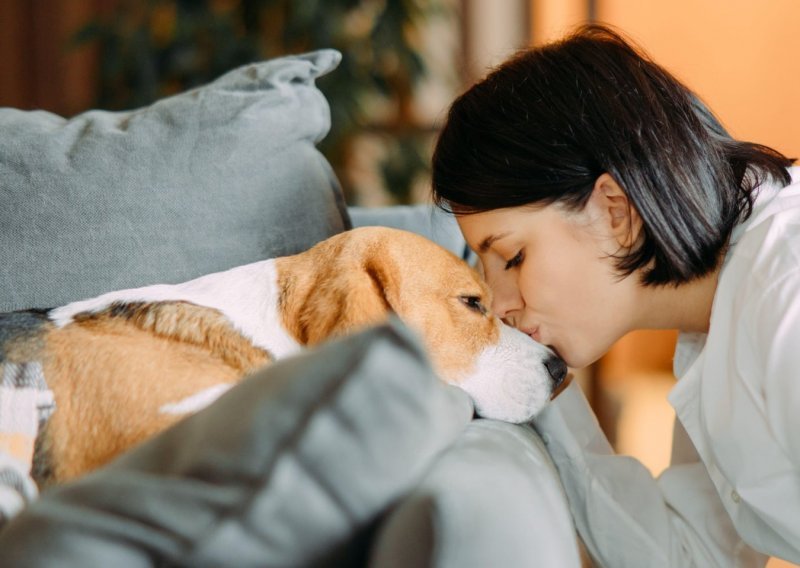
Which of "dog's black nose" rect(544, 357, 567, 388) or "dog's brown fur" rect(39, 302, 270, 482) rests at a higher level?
"dog's brown fur" rect(39, 302, 270, 482)

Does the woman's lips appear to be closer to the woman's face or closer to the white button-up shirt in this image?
the woman's face

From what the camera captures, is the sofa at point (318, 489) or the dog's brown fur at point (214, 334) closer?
the sofa at point (318, 489)

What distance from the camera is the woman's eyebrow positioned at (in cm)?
136

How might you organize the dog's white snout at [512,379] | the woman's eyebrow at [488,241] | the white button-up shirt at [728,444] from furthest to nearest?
1. the woman's eyebrow at [488,241]
2. the dog's white snout at [512,379]
3. the white button-up shirt at [728,444]

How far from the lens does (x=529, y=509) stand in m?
0.70

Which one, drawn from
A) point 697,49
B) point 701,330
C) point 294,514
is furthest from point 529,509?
point 697,49

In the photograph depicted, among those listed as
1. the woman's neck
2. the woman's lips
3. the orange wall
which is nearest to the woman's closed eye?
the woman's lips

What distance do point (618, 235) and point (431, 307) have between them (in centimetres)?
34

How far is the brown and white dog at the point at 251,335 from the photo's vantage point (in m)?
1.00

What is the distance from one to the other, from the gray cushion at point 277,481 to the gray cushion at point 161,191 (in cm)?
72

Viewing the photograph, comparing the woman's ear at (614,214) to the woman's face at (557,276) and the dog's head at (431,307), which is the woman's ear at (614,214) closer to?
the woman's face at (557,276)

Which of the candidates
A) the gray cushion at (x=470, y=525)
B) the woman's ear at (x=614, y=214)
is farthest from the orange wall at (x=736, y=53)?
the gray cushion at (x=470, y=525)

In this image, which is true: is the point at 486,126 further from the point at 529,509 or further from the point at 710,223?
the point at 529,509

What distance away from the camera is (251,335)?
3.78 feet
